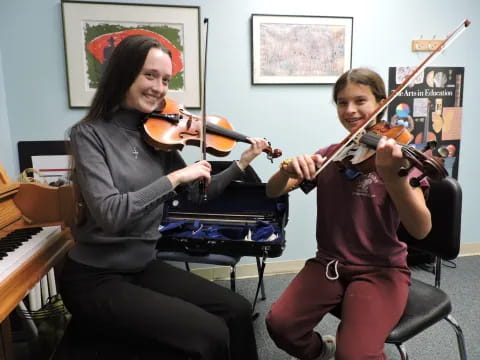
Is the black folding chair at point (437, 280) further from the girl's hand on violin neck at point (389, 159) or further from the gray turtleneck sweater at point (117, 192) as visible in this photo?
the gray turtleneck sweater at point (117, 192)

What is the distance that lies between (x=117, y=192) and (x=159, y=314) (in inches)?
14.5

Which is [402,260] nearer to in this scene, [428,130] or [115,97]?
[115,97]

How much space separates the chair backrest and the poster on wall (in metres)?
1.17

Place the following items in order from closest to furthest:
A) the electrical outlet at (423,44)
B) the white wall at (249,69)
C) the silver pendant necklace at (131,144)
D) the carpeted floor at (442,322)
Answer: the silver pendant necklace at (131,144) < the carpeted floor at (442,322) < the white wall at (249,69) < the electrical outlet at (423,44)

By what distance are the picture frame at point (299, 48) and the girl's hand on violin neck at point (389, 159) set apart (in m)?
1.36

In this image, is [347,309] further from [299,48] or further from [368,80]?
[299,48]

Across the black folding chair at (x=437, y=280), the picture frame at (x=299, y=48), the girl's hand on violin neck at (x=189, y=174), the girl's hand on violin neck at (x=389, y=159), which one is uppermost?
the picture frame at (x=299, y=48)

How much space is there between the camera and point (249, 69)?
213 centimetres

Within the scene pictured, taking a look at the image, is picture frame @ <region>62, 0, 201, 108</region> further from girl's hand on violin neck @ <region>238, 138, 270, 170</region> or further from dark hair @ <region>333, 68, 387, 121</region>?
dark hair @ <region>333, 68, 387, 121</region>

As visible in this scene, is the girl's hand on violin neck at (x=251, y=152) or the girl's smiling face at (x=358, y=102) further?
the girl's hand on violin neck at (x=251, y=152)

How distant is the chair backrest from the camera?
1.22 meters

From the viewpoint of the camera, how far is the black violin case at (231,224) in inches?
54.2

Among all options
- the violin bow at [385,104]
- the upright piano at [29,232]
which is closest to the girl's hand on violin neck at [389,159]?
the violin bow at [385,104]

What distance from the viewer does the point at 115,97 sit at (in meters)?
1.11
